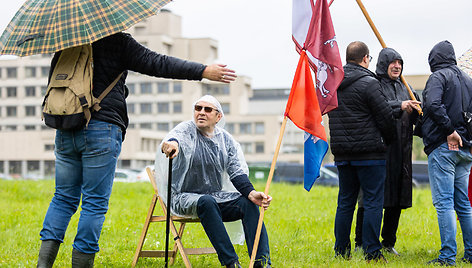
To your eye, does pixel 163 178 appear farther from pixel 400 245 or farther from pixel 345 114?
pixel 400 245

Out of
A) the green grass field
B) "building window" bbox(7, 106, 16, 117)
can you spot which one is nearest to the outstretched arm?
the green grass field

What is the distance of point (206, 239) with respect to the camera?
316 inches

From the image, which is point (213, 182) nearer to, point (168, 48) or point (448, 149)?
point (448, 149)

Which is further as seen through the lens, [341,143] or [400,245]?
[400,245]

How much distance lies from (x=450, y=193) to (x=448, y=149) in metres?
0.40

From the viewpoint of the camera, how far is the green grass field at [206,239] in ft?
20.8

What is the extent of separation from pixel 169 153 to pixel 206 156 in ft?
2.56

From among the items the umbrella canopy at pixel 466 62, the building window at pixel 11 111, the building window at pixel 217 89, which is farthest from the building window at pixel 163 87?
the umbrella canopy at pixel 466 62

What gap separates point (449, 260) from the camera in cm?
593

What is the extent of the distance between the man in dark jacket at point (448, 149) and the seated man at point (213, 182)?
1.69m

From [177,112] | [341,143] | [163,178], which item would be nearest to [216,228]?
[163,178]

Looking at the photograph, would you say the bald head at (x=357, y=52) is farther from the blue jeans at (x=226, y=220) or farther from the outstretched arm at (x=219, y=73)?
the outstretched arm at (x=219, y=73)

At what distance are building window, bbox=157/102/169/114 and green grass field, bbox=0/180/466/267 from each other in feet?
288

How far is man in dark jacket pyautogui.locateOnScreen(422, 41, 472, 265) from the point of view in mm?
5961
